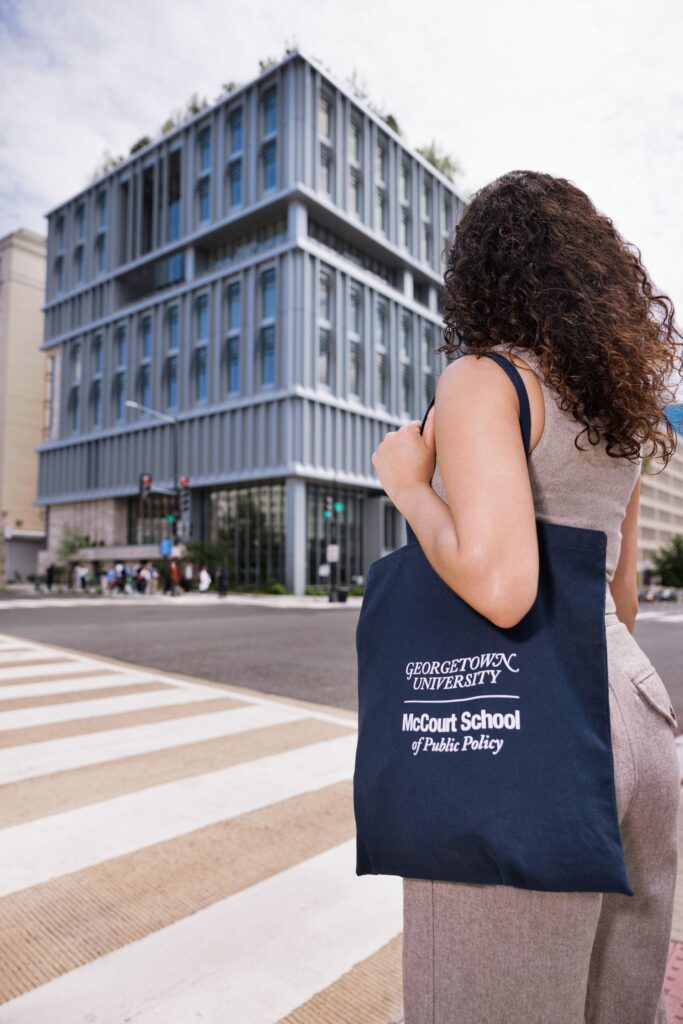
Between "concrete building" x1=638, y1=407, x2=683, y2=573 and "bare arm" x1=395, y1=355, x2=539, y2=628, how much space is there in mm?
91516

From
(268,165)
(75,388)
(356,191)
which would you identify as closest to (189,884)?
(268,165)

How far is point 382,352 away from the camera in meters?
44.4

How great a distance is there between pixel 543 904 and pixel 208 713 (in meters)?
5.31

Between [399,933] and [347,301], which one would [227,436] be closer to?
[347,301]

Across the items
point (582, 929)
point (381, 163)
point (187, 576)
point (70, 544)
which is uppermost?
point (381, 163)

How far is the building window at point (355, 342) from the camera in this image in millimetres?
42031

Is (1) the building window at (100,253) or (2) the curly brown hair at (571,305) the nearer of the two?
(2) the curly brown hair at (571,305)

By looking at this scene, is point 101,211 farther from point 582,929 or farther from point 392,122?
point 582,929

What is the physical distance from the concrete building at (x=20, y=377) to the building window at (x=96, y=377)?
22270 millimetres

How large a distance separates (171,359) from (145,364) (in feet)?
7.85

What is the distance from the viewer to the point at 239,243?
44844mm

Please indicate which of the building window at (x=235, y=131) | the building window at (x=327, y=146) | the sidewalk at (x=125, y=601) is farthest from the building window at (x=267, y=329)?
the sidewalk at (x=125, y=601)

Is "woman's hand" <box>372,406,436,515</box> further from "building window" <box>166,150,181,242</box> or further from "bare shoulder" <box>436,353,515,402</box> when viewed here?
"building window" <box>166,150,181,242</box>

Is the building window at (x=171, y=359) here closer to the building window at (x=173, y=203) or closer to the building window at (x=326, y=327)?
the building window at (x=173, y=203)
